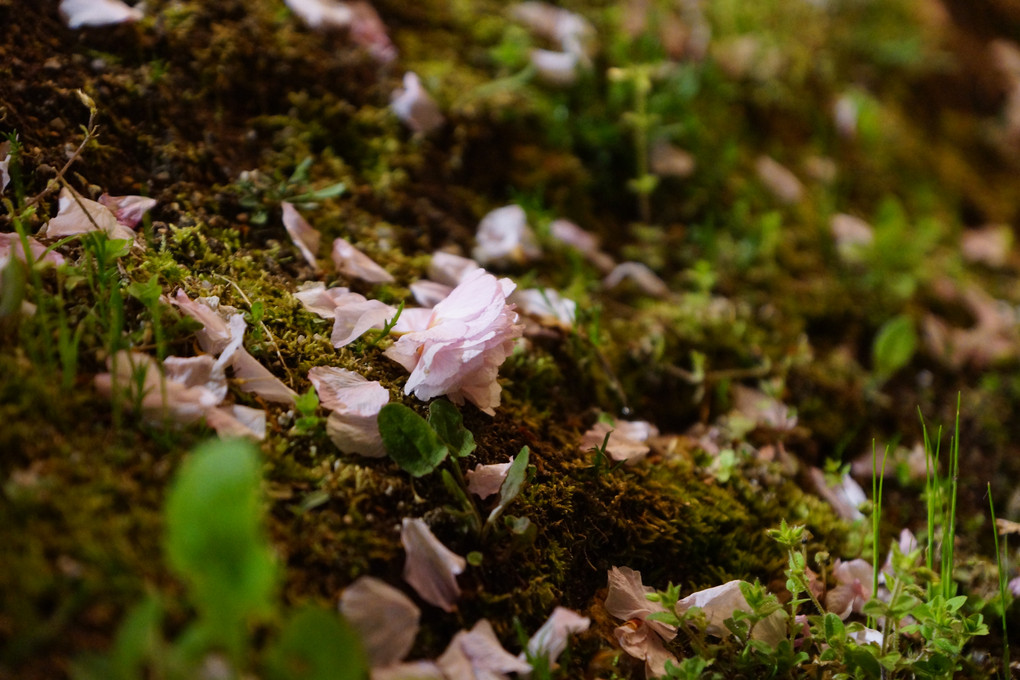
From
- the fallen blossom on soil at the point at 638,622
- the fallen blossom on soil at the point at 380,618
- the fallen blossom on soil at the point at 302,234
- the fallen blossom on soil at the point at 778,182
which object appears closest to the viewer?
the fallen blossom on soil at the point at 380,618

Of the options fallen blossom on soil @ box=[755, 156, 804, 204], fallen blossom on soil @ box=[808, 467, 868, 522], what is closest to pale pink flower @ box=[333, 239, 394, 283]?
fallen blossom on soil @ box=[808, 467, 868, 522]

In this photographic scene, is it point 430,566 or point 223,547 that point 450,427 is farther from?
point 223,547

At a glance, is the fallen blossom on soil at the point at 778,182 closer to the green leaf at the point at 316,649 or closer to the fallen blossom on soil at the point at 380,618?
the fallen blossom on soil at the point at 380,618

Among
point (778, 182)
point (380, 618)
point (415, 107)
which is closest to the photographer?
point (380, 618)

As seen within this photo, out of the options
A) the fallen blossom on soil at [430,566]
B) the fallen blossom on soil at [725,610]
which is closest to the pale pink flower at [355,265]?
the fallen blossom on soil at [430,566]

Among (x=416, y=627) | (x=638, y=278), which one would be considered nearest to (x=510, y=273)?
(x=638, y=278)

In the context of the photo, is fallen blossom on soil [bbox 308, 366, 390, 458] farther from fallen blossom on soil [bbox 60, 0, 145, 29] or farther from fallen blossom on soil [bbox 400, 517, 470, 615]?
fallen blossom on soil [bbox 60, 0, 145, 29]

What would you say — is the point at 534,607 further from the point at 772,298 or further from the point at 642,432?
the point at 772,298
